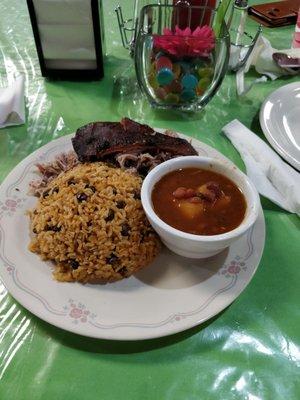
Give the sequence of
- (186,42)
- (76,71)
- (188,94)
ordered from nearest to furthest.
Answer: (186,42) < (188,94) < (76,71)

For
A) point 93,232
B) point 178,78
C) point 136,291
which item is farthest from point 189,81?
point 136,291

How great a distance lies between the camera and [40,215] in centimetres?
121

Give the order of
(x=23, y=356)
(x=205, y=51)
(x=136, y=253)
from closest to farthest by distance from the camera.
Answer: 1. (x=23, y=356)
2. (x=136, y=253)
3. (x=205, y=51)

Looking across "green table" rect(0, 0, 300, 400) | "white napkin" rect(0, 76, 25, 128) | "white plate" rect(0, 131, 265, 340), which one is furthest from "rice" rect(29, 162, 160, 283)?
"white napkin" rect(0, 76, 25, 128)

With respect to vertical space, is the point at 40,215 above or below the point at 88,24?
below

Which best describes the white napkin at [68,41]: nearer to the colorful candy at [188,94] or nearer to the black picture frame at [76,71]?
the black picture frame at [76,71]

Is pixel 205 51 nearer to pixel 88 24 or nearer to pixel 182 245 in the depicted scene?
pixel 88 24

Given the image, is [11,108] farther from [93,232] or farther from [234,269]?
[234,269]

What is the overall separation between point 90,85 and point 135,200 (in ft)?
3.42

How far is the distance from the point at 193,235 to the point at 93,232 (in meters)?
0.30

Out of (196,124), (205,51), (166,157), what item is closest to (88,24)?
(205,51)

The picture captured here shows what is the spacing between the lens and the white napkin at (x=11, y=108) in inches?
69.4

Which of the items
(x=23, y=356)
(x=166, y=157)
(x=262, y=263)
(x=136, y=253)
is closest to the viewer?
(x=23, y=356)

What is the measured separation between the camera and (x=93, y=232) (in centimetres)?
114
